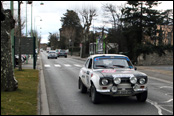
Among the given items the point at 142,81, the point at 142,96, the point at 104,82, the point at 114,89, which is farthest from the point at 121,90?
the point at 142,96

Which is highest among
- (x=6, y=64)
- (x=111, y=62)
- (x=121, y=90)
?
(x=111, y=62)

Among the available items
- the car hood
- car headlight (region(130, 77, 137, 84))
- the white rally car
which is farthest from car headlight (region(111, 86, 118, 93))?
car headlight (region(130, 77, 137, 84))

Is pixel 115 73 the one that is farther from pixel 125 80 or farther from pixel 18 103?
pixel 18 103

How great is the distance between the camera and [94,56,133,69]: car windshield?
A: 31.5ft

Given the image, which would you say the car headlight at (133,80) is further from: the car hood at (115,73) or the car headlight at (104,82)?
the car headlight at (104,82)

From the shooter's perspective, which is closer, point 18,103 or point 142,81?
point 18,103

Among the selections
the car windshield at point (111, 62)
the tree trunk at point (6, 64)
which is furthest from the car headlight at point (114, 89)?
the tree trunk at point (6, 64)

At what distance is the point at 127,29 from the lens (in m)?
34.8

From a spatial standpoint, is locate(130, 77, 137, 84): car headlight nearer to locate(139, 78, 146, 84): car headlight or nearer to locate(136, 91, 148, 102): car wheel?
locate(139, 78, 146, 84): car headlight

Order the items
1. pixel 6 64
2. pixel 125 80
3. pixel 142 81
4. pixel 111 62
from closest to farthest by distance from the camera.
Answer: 1. pixel 125 80
2. pixel 142 81
3. pixel 111 62
4. pixel 6 64

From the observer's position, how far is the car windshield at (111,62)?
9.60m

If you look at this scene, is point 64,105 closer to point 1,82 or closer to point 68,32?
point 1,82

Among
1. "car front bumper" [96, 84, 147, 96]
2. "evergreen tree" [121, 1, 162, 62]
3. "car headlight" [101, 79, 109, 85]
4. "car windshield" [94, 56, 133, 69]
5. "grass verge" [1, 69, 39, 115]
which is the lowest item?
"grass verge" [1, 69, 39, 115]

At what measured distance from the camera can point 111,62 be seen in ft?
31.8
